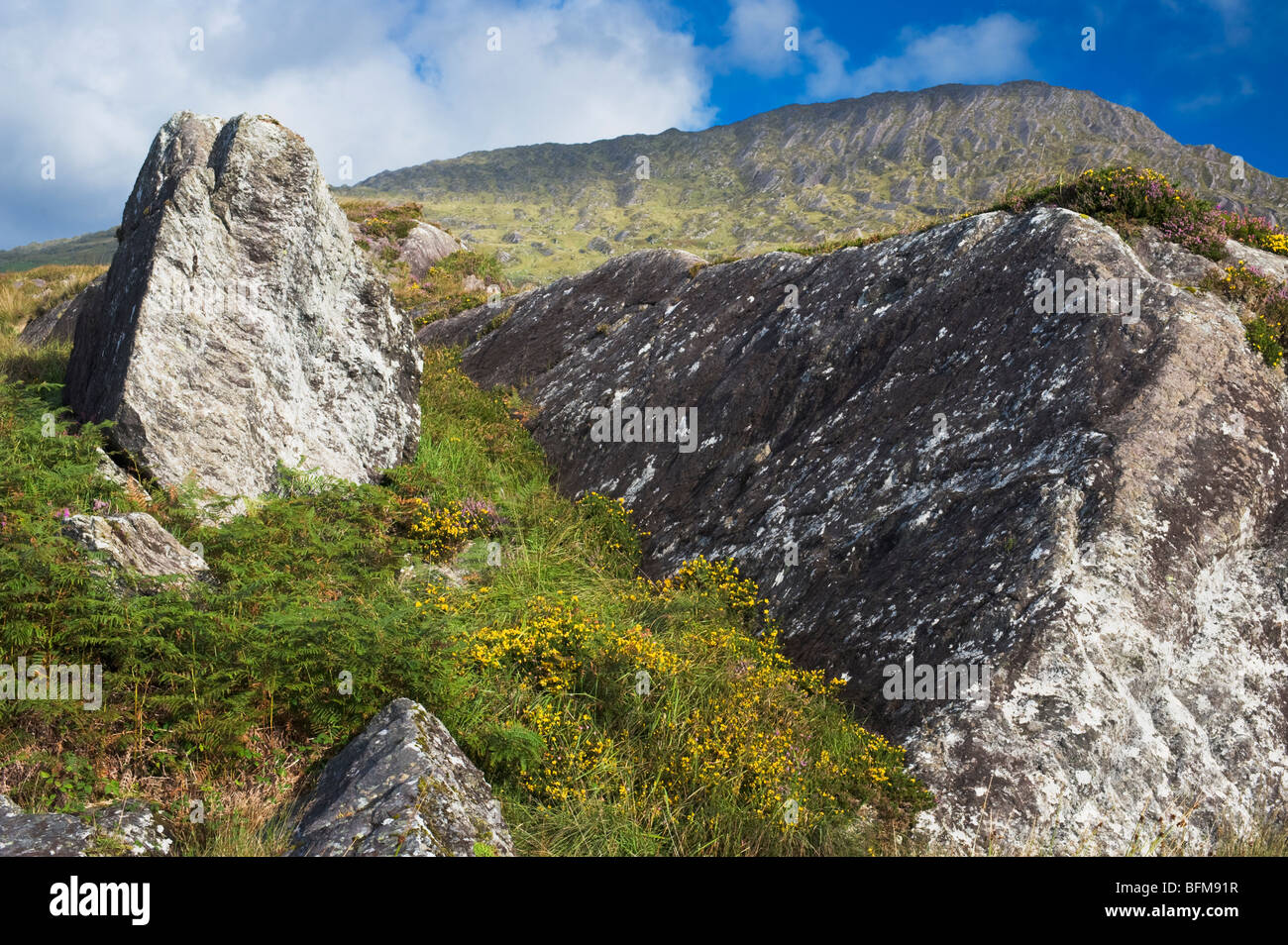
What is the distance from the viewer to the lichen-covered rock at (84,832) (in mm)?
3701

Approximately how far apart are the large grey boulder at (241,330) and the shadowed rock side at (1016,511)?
3119 millimetres

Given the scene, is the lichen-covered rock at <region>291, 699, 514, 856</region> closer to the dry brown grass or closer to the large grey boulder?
the large grey boulder

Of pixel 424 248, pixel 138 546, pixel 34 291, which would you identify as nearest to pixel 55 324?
pixel 34 291

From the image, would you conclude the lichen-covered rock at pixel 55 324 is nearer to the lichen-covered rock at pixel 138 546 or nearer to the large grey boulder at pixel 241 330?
the large grey boulder at pixel 241 330

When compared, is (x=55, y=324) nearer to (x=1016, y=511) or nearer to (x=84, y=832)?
(x=84, y=832)

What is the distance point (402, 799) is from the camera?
162 inches

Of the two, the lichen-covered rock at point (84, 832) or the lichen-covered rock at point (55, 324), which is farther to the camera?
the lichen-covered rock at point (55, 324)

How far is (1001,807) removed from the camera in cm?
510

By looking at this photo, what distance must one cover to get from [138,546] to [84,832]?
2703 mm

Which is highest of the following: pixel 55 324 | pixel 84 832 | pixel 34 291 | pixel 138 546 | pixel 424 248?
pixel 424 248

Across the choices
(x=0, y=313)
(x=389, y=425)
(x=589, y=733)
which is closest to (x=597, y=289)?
(x=389, y=425)

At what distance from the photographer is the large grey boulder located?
28.1 feet

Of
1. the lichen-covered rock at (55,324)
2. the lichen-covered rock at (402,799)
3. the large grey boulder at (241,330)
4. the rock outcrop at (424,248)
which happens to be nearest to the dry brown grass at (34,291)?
the lichen-covered rock at (55,324)

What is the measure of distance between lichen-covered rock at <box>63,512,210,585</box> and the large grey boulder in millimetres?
2225
